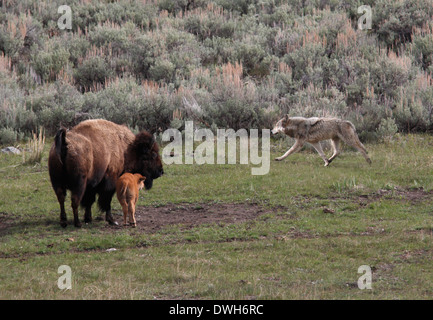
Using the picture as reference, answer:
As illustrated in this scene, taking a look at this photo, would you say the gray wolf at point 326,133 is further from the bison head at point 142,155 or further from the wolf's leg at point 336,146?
the bison head at point 142,155

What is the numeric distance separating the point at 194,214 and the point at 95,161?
7.34ft

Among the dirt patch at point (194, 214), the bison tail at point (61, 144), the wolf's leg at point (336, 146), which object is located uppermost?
the bison tail at point (61, 144)

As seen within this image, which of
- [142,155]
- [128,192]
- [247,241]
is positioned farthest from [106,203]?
[247,241]

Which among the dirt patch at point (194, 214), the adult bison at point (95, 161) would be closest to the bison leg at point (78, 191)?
the adult bison at point (95, 161)

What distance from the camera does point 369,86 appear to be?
2078 centimetres

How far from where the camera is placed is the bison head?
10742 millimetres

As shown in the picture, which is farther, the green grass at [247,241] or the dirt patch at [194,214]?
the dirt patch at [194,214]

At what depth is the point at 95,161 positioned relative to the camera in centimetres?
986

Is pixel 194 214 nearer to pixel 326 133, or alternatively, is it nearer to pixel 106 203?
pixel 106 203

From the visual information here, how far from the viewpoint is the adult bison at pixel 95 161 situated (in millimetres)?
9359

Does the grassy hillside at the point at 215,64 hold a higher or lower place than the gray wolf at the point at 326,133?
higher

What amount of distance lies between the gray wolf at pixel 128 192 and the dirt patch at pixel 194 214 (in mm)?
288

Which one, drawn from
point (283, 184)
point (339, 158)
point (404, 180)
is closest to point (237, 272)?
point (283, 184)

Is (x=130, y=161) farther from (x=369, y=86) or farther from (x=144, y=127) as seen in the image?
(x=369, y=86)
